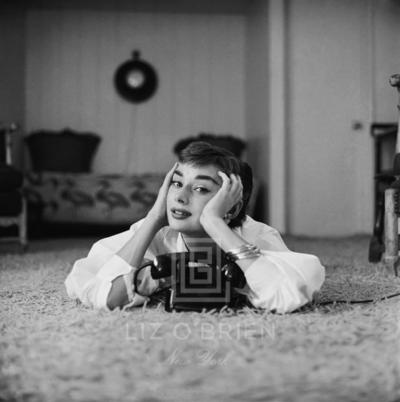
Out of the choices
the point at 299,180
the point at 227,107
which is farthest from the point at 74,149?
the point at 299,180

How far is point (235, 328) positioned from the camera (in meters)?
0.99

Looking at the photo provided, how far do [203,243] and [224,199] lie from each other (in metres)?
0.15

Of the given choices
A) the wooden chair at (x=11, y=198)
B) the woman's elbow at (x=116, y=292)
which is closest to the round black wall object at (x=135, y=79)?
the wooden chair at (x=11, y=198)

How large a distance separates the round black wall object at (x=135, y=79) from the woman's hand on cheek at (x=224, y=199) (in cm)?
394

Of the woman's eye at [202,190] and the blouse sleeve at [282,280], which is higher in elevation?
the woman's eye at [202,190]

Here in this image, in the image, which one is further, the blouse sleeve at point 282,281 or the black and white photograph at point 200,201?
the blouse sleeve at point 282,281

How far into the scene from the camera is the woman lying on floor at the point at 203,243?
3.64 feet

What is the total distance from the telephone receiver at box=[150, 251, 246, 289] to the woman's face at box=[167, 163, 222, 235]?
0.06 meters

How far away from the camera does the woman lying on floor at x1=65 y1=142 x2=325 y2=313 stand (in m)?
1.11

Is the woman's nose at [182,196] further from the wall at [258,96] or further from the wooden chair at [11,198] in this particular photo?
the wall at [258,96]

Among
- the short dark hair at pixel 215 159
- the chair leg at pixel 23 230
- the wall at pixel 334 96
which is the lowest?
the chair leg at pixel 23 230

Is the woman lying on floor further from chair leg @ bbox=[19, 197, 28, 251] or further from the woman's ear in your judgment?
chair leg @ bbox=[19, 197, 28, 251]

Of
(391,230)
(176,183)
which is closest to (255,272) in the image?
(176,183)

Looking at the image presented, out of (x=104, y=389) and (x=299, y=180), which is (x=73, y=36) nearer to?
(x=299, y=180)
